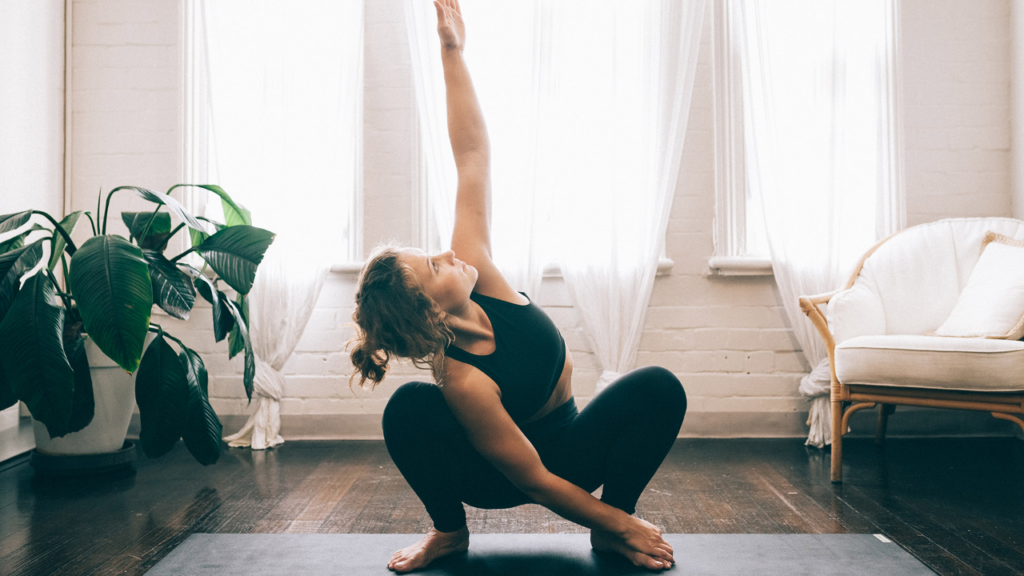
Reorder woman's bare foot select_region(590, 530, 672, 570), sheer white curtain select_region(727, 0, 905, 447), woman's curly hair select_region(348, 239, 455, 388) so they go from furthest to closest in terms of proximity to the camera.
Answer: sheer white curtain select_region(727, 0, 905, 447), woman's bare foot select_region(590, 530, 672, 570), woman's curly hair select_region(348, 239, 455, 388)

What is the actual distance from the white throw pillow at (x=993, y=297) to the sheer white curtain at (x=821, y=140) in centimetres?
44

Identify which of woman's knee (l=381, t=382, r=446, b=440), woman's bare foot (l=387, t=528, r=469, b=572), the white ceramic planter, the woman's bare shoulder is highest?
the woman's bare shoulder

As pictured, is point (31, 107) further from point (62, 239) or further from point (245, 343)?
point (245, 343)

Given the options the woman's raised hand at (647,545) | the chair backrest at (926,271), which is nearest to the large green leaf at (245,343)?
the woman's raised hand at (647,545)

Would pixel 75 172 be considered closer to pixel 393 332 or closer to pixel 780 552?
pixel 393 332

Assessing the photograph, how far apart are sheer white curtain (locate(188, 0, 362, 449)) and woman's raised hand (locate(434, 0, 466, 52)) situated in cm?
148

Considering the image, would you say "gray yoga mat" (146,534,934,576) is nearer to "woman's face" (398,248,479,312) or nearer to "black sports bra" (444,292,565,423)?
"black sports bra" (444,292,565,423)

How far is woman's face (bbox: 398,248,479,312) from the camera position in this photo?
1.36 metres

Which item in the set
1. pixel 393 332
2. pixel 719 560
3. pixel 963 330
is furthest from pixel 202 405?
pixel 963 330

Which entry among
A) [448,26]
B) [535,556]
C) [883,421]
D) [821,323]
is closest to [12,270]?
[448,26]

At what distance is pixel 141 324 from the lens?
1960 mm

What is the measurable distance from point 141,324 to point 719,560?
1.72m

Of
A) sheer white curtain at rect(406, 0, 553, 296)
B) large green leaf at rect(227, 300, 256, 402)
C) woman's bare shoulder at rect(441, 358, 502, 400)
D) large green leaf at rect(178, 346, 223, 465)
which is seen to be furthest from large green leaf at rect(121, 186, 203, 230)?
woman's bare shoulder at rect(441, 358, 502, 400)

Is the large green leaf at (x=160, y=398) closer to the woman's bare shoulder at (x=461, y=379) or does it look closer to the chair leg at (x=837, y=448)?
the woman's bare shoulder at (x=461, y=379)
